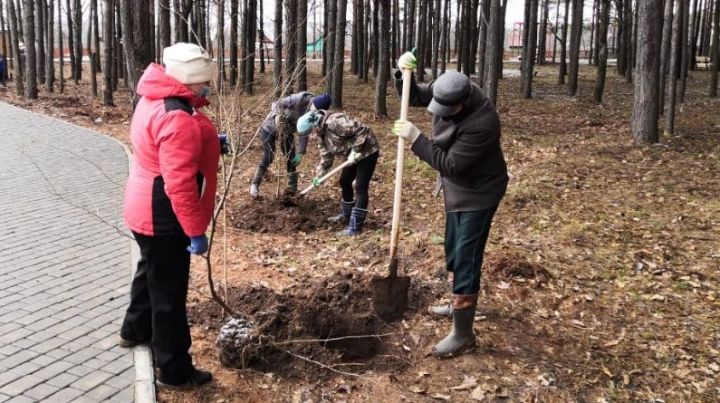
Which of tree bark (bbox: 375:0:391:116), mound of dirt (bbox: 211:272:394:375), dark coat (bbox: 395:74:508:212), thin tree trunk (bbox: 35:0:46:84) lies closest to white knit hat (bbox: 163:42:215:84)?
dark coat (bbox: 395:74:508:212)

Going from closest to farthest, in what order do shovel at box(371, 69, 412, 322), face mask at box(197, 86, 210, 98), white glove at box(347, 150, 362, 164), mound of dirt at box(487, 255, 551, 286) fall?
face mask at box(197, 86, 210, 98)
shovel at box(371, 69, 412, 322)
mound of dirt at box(487, 255, 551, 286)
white glove at box(347, 150, 362, 164)

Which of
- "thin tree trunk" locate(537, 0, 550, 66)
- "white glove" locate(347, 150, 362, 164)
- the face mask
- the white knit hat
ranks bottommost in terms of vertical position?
"white glove" locate(347, 150, 362, 164)

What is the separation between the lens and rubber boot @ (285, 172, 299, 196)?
26.1 ft

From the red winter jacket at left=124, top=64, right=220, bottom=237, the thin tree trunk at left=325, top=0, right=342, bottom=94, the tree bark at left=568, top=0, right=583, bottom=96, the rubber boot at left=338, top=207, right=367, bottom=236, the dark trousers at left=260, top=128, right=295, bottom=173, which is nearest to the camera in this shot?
the red winter jacket at left=124, top=64, right=220, bottom=237

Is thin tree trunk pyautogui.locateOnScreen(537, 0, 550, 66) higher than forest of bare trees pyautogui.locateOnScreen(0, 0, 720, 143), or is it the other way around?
thin tree trunk pyautogui.locateOnScreen(537, 0, 550, 66)

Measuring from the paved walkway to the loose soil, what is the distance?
587 mm

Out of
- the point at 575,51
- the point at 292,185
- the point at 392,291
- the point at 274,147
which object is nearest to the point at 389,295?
the point at 392,291

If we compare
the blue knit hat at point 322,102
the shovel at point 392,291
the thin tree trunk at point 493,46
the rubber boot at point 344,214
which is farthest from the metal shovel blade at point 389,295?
the thin tree trunk at point 493,46

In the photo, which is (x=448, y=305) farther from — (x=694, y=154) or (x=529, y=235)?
(x=694, y=154)

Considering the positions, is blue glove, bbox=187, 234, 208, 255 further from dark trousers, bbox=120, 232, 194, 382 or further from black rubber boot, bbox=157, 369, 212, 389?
black rubber boot, bbox=157, 369, 212, 389

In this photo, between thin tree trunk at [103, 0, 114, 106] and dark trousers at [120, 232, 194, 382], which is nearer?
dark trousers at [120, 232, 194, 382]

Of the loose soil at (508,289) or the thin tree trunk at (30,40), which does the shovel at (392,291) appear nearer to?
the loose soil at (508,289)

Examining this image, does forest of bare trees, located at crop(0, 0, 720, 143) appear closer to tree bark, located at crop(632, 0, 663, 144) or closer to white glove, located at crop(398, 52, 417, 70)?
tree bark, located at crop(632, 0, 663, 144)

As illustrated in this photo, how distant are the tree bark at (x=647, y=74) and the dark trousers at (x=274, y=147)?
642 centimetres
